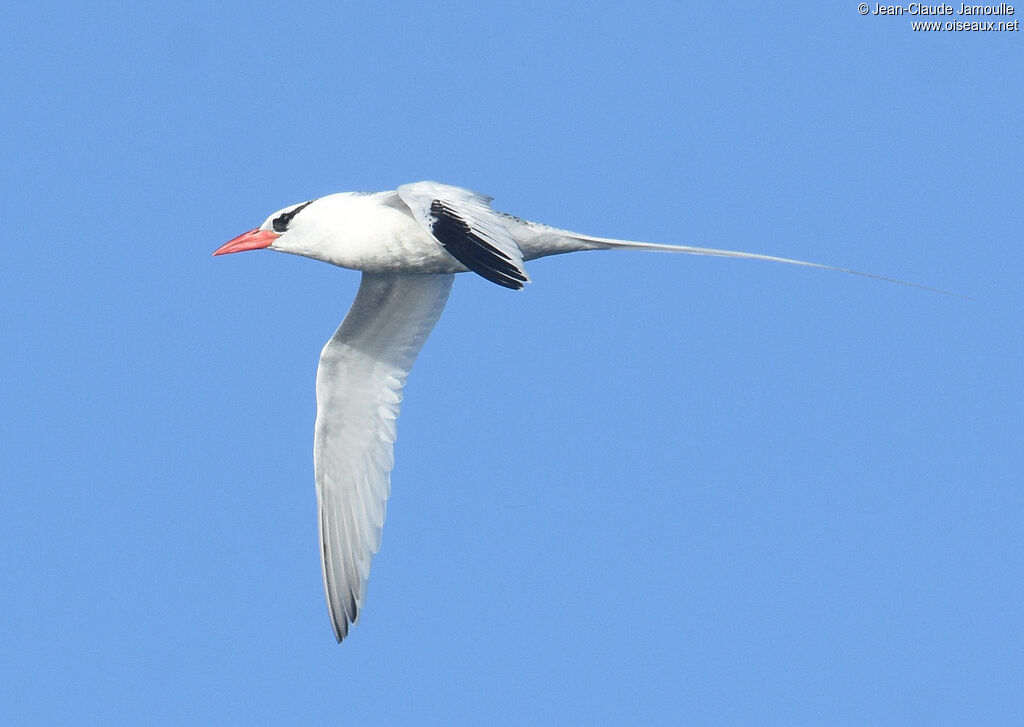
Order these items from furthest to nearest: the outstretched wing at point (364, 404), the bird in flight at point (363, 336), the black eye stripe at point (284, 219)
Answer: the outstretched wing at point (364, 404), the black eye stripe at point (284, 219), the bird in flight at point (363, 336)

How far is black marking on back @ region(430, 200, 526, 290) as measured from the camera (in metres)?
11.2

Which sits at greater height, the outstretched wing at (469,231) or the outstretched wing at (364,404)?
the outstretched wing at (469,231)

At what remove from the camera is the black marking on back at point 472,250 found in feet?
36.7

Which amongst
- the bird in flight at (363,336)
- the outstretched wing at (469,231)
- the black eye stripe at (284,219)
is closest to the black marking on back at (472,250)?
the outstretched wing at (469,231)

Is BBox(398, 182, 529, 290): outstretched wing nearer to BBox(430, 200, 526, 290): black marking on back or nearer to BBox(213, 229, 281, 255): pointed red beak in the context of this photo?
BBox(430, 200, 526, 290): black marking on back

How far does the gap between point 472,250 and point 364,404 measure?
444cm

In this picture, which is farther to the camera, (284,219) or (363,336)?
(363,336)

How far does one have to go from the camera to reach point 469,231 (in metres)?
11.7

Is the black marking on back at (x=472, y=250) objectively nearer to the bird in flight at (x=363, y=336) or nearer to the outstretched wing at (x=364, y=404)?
the bird in flight at (x=363, y=336)

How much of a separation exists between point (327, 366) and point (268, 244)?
62.1 inches

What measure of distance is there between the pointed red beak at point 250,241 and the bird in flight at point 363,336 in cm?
1

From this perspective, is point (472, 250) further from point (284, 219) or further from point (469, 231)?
point (284, 219)

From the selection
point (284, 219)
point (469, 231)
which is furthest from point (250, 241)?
point (469, 231)

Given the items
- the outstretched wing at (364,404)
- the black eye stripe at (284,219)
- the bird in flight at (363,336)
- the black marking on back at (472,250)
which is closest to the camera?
the black marking on back at (472,250)
